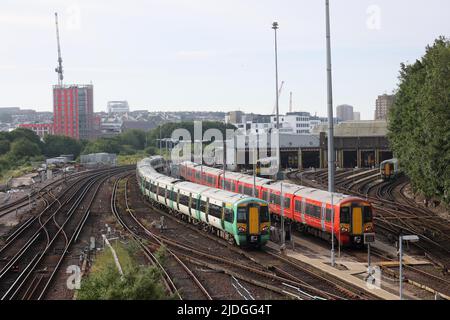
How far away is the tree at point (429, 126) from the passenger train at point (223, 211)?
1391 cm

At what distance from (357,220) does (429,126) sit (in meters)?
12.9

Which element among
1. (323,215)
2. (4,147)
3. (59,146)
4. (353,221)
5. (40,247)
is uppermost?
(4,147)

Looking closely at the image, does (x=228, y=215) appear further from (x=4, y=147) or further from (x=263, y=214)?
(x=4, y=147)

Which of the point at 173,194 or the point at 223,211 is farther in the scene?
the point at 173,194

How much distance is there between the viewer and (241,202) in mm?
30906

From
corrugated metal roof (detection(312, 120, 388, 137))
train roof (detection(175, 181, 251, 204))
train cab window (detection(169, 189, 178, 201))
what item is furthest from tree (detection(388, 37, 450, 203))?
corrugated metal roof (detection(312, 120, 388, 137))

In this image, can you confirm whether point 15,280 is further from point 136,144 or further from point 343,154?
point 136,144

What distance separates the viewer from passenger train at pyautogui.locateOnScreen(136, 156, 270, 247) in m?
30.8

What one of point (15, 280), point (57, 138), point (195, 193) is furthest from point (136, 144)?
point (15, 280)

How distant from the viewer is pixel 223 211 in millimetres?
32688

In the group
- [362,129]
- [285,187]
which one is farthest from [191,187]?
[362,129]

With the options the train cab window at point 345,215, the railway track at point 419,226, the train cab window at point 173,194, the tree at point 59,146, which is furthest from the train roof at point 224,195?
the tree at point 59,146

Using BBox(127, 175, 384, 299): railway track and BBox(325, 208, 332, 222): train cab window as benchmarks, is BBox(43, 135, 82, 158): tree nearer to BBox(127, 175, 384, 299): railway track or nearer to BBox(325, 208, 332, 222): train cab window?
BBox(127, 175, 384, 299): railway track
